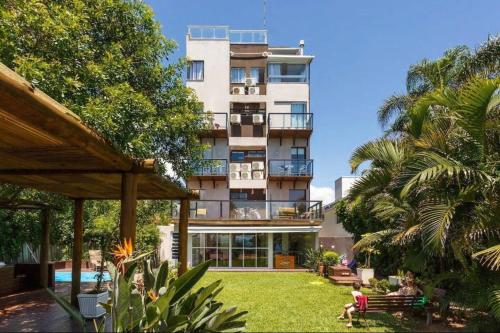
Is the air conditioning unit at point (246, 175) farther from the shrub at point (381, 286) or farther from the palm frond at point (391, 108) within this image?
the shrub at point (381, 286)

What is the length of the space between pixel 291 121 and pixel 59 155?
82.0 ft

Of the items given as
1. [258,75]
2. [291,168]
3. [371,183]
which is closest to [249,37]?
[258,75]

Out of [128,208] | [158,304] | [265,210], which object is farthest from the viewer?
[265,210]

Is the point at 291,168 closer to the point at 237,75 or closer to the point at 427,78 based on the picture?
the point at 237,75

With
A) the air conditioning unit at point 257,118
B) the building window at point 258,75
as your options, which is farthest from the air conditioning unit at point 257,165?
the building window at point 258,75

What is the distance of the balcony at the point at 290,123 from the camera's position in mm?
29984

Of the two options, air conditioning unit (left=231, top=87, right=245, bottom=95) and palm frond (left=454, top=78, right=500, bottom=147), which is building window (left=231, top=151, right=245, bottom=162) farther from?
palm frond (left=454, top=78, right=500, bottom=147)

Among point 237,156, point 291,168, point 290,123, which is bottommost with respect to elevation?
point 291,168

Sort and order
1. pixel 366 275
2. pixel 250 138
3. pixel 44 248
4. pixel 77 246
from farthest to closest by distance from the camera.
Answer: pixel 250 138
pixel 366 275
pixel 44 248
pixel 77 246

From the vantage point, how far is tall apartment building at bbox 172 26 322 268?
25.7 metres

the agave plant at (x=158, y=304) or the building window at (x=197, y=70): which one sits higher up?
the building window at (x=197, y=70)

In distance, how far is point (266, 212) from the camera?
25562 mm

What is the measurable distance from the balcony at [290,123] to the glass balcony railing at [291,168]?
2163 mm

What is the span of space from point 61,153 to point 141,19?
7.36m
